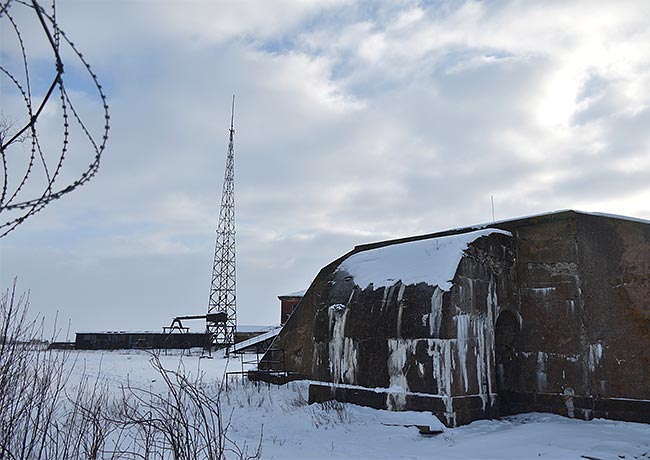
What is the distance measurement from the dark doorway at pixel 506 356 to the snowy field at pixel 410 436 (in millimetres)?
620

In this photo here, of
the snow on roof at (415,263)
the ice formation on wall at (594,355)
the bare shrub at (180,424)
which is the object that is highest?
the snow on roof at (415,263)

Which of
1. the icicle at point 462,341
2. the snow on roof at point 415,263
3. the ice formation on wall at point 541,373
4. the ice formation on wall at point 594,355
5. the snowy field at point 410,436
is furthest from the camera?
the ice formation on wall at point 541,373

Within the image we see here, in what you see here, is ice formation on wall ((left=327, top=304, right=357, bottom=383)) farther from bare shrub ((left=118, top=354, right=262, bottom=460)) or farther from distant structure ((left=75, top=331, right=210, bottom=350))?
distant structure ((left=75, top=331, right=210, bottom=350))

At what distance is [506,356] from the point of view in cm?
1096

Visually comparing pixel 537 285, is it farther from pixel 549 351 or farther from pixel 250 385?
pixel 250 385

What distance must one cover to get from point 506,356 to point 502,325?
2.14ft

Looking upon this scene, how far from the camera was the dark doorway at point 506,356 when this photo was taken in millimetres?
10742

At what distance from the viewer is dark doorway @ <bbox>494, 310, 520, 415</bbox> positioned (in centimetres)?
1074

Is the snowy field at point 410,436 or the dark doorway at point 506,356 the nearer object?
the snowy field at point 410,436

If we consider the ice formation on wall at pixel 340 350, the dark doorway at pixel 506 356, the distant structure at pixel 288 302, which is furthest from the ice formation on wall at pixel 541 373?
the distant structure at pixel 288 302

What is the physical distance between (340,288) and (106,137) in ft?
31.3

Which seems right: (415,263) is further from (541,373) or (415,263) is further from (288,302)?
(288,302)

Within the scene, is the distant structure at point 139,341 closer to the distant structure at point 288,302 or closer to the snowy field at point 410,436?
the distant structure at point 288,302

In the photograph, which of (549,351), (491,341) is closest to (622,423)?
(549,351)
